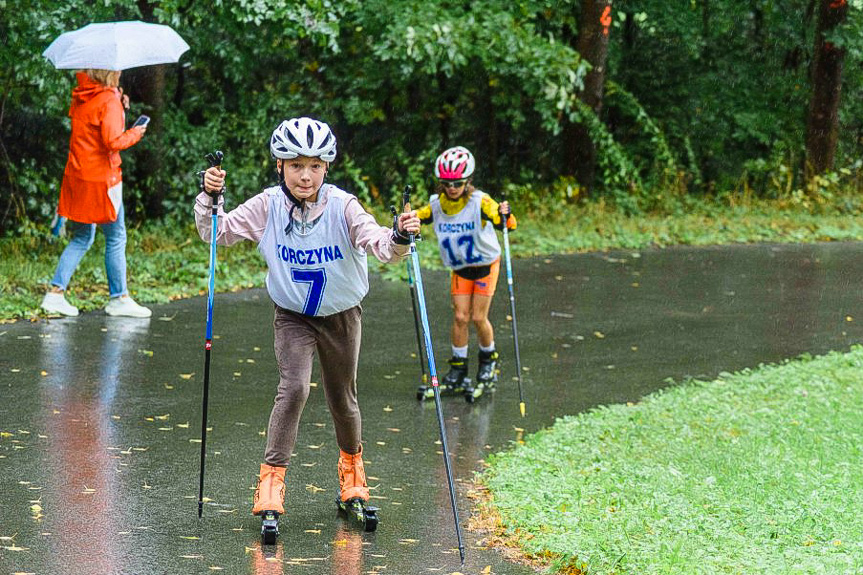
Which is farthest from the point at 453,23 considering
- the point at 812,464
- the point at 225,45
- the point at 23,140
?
the point at 812,464

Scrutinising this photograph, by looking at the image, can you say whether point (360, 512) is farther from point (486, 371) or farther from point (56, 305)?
point (56, 305)

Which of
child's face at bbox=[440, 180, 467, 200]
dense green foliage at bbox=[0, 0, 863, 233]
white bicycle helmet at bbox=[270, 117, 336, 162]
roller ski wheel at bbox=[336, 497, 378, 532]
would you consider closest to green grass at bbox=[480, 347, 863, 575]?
roller ski wheel at bbox=[336, 497, 378, 532]

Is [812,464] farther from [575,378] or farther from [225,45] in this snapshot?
[225,45]

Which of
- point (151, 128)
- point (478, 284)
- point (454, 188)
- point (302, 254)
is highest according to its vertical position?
point (151, 128)

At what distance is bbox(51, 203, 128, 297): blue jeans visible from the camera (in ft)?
34.5

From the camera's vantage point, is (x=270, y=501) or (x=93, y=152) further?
(x=93, y=152)

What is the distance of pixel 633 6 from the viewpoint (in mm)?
21250

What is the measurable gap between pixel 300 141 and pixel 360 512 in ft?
6.01

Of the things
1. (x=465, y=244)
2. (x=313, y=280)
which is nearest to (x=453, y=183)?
(x=465, y=244)

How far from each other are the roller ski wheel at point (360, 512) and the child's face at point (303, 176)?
153cm

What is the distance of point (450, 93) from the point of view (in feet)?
68.6

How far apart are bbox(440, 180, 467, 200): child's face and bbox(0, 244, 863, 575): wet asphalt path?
150 centimetres

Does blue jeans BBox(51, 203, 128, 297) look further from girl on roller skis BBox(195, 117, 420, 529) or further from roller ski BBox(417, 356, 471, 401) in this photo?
girl on roller skis BBox(195, 117, 420, 529)

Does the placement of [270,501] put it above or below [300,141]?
below
